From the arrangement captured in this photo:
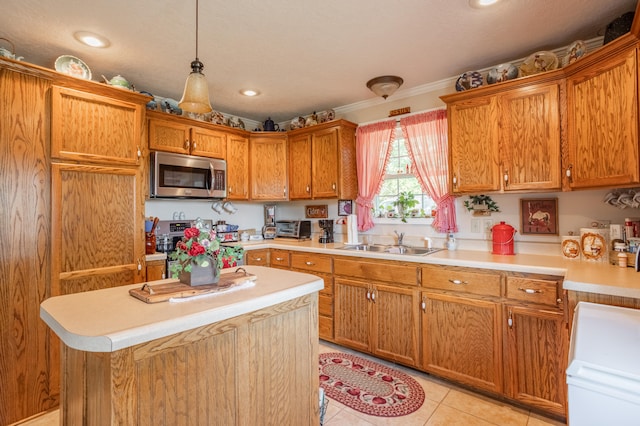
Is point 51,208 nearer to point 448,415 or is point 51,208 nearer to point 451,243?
point 448,415

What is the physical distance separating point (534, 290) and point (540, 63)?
5.40 feet

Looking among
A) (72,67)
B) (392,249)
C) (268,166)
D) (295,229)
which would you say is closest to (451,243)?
(392,249)

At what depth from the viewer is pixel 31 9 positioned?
6.25 ft

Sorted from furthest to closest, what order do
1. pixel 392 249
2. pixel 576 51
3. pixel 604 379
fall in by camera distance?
1. pixel 392 249
2. pixel 576 51
3. pixel 604 379

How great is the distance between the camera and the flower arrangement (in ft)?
4.55

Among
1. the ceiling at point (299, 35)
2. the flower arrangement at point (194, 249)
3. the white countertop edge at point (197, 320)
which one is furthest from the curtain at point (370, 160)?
the flower arrangement at point (194, 249)

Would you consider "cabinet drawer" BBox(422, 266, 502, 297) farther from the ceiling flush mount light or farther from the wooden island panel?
the ceiling flush mount light

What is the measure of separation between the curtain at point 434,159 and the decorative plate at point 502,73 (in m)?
0.48

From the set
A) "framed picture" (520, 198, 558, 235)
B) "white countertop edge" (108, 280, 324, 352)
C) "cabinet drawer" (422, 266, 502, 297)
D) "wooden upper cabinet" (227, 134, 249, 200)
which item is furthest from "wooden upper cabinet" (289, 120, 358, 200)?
"white countertop edge" (108, 280, 324, 352)

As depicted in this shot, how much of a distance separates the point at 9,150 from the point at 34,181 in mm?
229

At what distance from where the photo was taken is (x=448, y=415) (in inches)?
81.0

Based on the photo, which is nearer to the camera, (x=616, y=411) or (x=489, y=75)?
(x=616, y=411)

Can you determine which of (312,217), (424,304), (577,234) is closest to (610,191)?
(577,234)

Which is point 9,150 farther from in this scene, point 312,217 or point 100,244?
point 312,217
